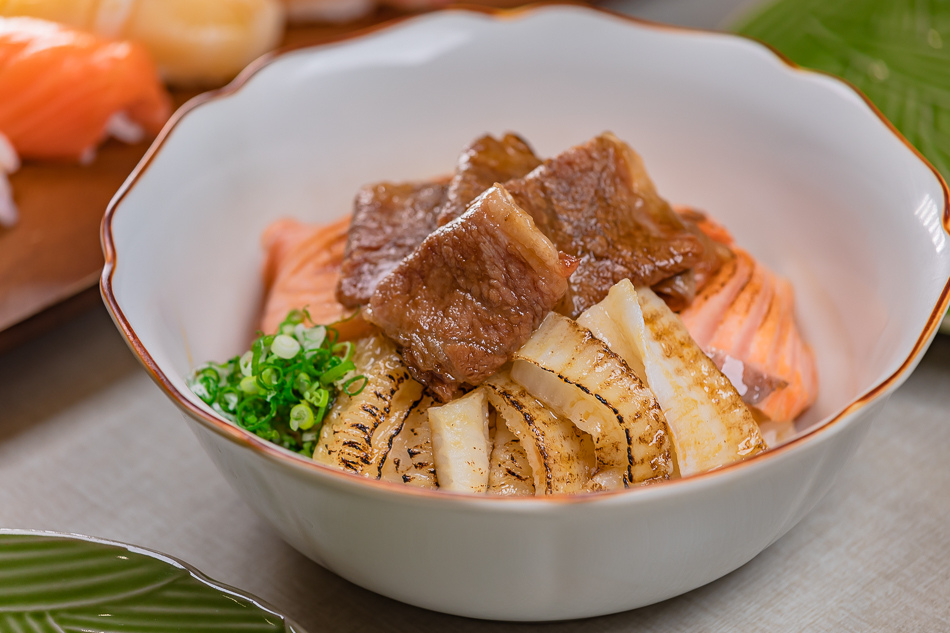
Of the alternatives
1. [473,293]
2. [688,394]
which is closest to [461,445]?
[473,293]

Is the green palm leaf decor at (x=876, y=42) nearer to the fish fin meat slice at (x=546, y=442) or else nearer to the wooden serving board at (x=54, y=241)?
the wooden serving board at (x=54, y=241)

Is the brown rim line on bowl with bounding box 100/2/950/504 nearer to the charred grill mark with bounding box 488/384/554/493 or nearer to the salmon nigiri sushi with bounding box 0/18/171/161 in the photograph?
the charred grill mark with bounding box 488/384/554/493

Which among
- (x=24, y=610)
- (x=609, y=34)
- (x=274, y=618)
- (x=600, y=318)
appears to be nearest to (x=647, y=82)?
(x=609, y=34)

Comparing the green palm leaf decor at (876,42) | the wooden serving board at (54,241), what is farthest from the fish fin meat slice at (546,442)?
the green palm leaf decor at (876,42)

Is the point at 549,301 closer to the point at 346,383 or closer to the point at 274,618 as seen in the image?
the point at 346,383

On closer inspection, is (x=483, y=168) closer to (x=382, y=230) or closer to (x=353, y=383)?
(x=382, y=230)

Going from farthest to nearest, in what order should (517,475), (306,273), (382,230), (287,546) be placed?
(306,273) < (382,230) < (287,546) < (517,475)
